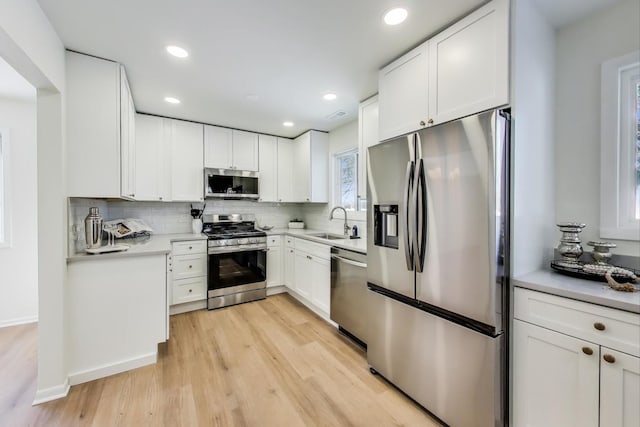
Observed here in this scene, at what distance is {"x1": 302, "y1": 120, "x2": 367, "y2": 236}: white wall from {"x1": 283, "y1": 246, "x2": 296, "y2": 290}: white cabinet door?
65cm

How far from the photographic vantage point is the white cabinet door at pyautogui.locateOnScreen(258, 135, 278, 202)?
4.07 m

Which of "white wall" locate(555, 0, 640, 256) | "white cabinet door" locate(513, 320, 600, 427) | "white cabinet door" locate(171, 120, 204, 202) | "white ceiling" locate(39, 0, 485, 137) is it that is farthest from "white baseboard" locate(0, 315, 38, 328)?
"white wall" locate(555, 0, 640, 256)

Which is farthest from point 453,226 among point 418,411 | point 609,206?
point 418,411

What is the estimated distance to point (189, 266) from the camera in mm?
3242

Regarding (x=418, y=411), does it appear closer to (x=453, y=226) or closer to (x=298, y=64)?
(x=453, y=226)

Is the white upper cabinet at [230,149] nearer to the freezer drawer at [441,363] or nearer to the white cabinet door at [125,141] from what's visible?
the white cabinet door at [125,141]

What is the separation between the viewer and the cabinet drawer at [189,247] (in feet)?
10.4

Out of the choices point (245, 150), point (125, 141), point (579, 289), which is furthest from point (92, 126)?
point (579, 289)

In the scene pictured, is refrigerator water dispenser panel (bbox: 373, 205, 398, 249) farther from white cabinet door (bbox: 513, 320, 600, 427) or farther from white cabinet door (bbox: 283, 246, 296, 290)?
white cabinet door (bbox: 283, 246, 296, 290)

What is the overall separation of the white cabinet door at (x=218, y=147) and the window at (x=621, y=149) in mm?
3766

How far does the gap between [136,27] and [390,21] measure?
1671mm

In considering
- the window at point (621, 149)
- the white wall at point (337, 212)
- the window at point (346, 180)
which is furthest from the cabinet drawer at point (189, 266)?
the window at point (621, 149)

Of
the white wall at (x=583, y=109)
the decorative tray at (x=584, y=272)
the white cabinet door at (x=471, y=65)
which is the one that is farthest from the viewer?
the white wall at (x=583, y=109)

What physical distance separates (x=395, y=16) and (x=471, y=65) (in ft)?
1.82
